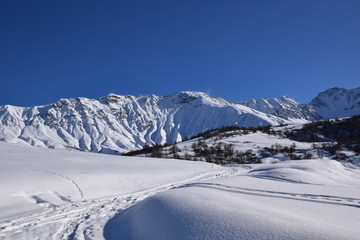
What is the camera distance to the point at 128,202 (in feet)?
32.1

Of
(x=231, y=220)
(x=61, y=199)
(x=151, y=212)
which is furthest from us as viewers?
(x=61, y=199)

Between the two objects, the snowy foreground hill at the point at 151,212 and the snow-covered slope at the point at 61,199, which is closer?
the snowy foreground hill at the point at 151,212

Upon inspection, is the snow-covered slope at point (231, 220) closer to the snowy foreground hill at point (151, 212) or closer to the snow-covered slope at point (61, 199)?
the snowy foreground hill at point (151, 212)

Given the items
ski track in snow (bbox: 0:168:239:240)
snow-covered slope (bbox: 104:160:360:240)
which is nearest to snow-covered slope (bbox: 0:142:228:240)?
ski track in snow (bbox: 0:168:239:240)

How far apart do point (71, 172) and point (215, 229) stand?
10.2m

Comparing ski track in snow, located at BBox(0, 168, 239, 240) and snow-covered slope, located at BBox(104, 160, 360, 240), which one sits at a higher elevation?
snow-covered slope, located at BBox(104, 160, 360, 240)

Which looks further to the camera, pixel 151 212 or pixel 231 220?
pixel 151 212

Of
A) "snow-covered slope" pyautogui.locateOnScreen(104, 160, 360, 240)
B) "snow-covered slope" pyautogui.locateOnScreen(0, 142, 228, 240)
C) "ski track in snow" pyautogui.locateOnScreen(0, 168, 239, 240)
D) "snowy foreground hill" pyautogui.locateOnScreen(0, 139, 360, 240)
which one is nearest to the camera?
"snow-covered slope" pyautogui.locateOnScreen(104, 160, 360, 240)

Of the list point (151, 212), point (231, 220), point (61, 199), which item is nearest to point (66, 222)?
point (151, 212)

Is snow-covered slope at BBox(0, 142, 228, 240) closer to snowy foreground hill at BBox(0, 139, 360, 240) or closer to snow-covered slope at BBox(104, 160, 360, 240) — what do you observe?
snowy foreground hill at BBox(0, 139, 360, 240)

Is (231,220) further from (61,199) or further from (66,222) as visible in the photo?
(61,199)

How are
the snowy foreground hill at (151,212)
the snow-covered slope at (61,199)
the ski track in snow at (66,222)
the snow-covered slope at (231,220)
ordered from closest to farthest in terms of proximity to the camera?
1. the snow-covered slope at (231,220)
2. the snowy foreground hill at (151,212)
3. the ski track in snow at (66,222)
4. the snow-covered slope at (61,199)

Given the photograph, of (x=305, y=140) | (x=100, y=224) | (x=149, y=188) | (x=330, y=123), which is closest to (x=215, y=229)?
(x=100, y=224)

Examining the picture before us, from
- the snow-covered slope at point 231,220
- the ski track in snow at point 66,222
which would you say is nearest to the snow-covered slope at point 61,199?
the ski track in snow at point 66,222
